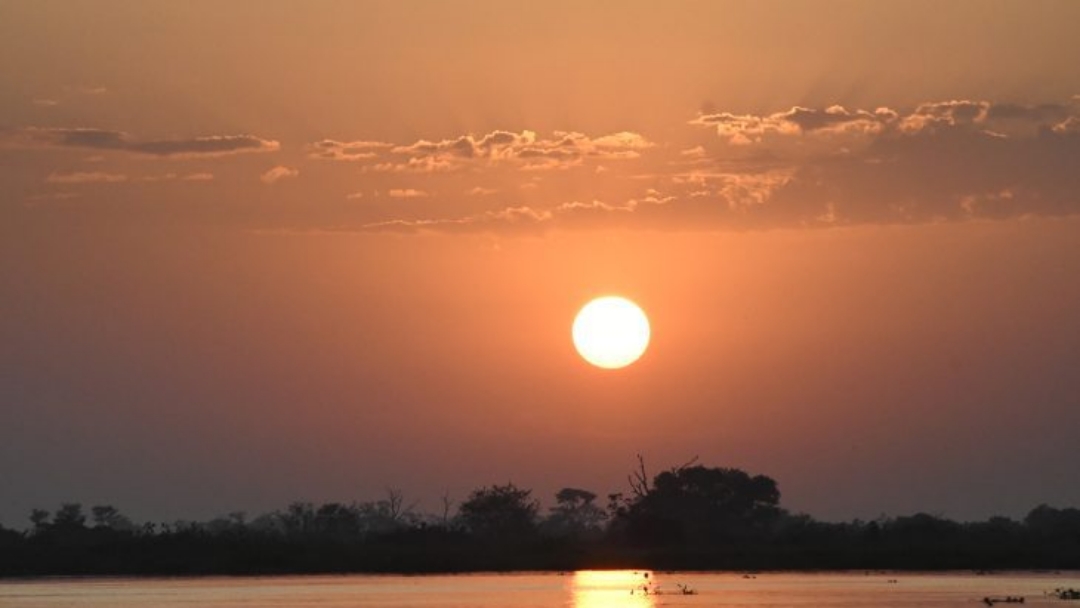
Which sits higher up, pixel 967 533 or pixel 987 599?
pixel 967 533

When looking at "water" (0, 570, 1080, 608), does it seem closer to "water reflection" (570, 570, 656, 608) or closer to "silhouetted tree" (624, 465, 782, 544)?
"water reflection" (570, 570, 656, 608)

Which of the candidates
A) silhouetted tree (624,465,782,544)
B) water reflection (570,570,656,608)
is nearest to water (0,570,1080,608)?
water reflection (570,570,656,608)

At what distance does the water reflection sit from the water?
0.05 m

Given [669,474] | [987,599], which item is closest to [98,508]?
[669,474]

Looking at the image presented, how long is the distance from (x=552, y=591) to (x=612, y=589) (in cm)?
274

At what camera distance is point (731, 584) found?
88.6 meters

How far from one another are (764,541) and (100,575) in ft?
132

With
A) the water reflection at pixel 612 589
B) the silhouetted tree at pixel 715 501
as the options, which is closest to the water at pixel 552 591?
the water reflection at pixel 612 589

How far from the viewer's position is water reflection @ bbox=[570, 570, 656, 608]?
7325 centimetres

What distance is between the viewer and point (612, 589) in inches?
3332

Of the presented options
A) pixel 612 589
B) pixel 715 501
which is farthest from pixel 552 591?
pixel 715 501

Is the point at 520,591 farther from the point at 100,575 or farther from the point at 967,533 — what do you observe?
the point at 967,533

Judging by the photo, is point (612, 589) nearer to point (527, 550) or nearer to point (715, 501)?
point (527, 550)

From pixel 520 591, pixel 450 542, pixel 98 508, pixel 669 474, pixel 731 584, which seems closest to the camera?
pixel 520 591
